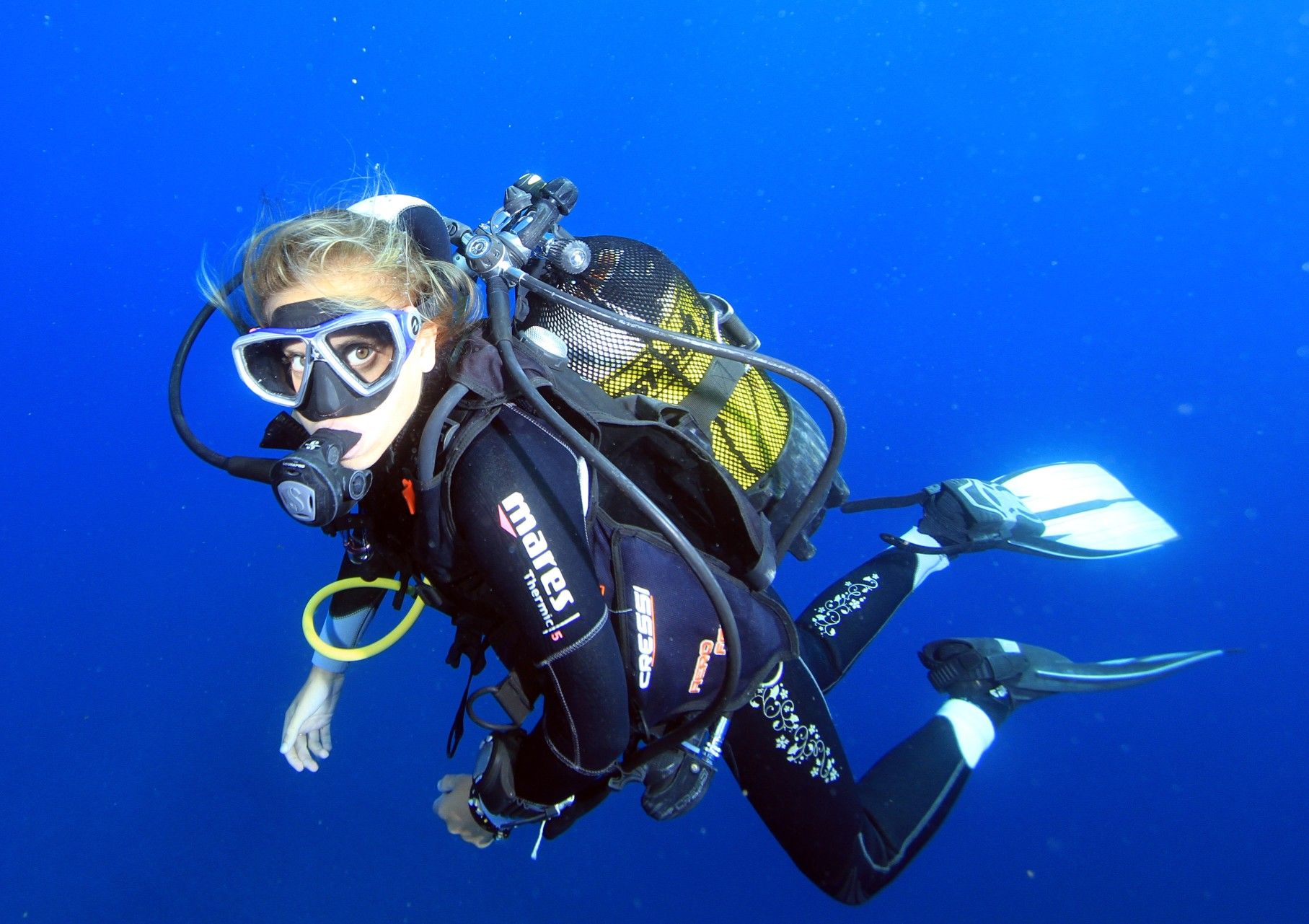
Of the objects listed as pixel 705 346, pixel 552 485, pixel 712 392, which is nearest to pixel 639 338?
pixel 712 392

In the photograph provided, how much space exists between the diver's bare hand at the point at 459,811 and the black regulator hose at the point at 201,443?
1239mm

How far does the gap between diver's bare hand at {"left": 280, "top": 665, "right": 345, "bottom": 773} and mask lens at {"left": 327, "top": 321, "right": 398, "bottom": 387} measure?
1.36 metres

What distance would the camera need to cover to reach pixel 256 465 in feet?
5.45

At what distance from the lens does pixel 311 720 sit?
2357 mm

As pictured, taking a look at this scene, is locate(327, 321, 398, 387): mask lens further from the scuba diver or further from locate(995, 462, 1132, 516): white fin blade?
locate(995, 462, 1132, 516): white fin blade

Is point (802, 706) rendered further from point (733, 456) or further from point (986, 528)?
point (986, 528)

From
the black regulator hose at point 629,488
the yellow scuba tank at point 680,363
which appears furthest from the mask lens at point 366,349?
the yellow scuba tank at point 680,363

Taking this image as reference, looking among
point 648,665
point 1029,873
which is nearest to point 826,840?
point 648,665

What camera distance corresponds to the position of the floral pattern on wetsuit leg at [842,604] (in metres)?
3.06

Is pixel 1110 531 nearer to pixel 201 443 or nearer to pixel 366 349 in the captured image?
pixel 366 349

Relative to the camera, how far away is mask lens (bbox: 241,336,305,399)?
1563 millimetres

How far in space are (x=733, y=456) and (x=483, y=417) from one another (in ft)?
2.79

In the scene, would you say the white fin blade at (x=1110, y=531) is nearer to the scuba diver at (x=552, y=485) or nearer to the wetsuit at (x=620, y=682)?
the wetsuit at (x=620, y=682)

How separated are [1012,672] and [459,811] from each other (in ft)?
8.56
